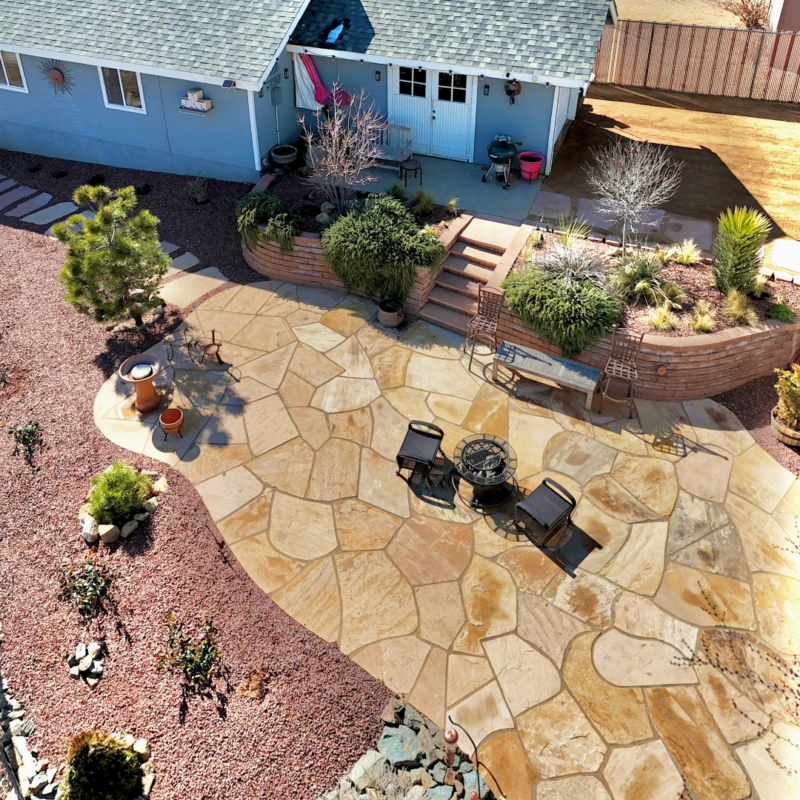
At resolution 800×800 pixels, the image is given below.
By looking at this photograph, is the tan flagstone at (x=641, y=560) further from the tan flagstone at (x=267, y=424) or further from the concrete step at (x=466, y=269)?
the concrete step at (x=466, y=269)

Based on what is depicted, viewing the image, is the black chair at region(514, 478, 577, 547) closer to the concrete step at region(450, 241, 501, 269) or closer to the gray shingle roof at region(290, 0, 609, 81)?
the concrete step at region(450, 241, 501, 269)

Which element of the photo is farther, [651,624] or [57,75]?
[57,75]

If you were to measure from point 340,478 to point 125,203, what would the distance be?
6290 millimetres

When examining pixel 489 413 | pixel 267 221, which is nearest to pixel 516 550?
pixel 489 413

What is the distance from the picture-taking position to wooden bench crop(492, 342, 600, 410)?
36.2 feet

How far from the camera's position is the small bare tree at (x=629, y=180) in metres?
12.5

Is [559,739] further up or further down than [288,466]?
further down

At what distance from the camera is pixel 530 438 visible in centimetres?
1073

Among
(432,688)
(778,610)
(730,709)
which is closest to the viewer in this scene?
(730,709)

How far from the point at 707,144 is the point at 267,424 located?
1408 cm

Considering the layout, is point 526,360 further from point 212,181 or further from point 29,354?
point 212,181

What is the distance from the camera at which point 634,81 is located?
21375 millimetres

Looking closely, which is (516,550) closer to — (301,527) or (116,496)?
(301,527)

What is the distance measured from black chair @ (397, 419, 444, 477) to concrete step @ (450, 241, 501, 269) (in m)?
4.45
